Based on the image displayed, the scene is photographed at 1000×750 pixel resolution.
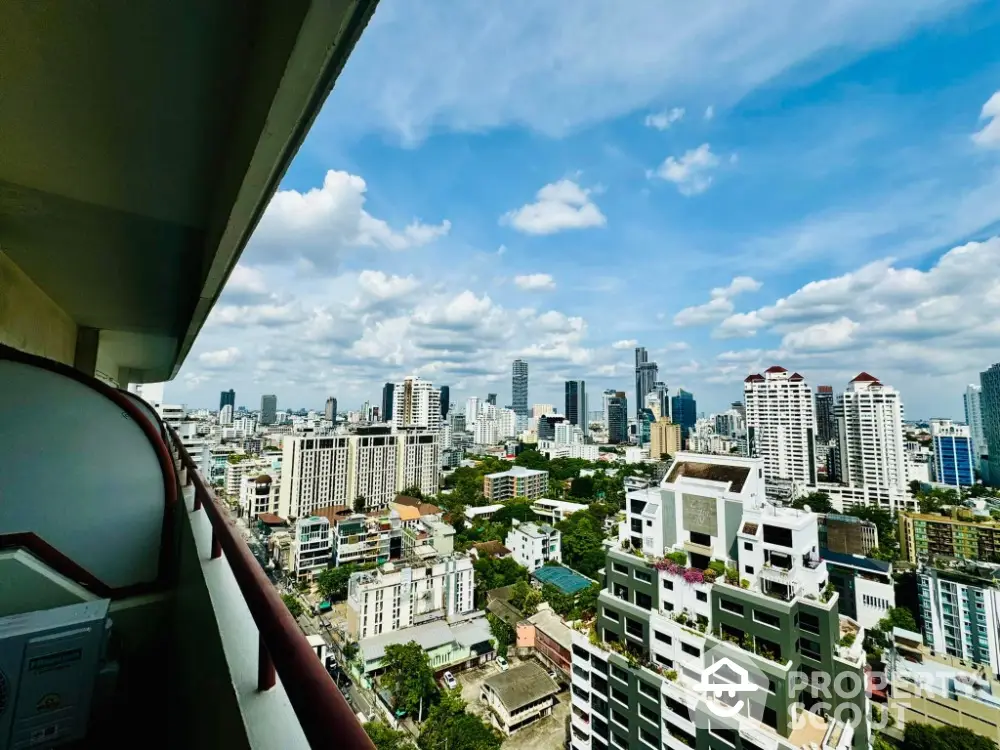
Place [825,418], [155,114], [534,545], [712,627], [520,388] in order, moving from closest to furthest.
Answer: [155,114], [712,627], [534,545], [825,418], [520,388]

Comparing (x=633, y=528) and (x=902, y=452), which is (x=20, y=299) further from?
(x=902, y=452)

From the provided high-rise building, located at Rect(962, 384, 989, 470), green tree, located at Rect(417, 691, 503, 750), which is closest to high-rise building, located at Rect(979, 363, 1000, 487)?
high-rise building, located at Rect(962, 384, 989, 470)

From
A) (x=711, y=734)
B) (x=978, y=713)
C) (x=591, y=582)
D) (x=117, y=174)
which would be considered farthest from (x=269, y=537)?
(x=978, y=713)

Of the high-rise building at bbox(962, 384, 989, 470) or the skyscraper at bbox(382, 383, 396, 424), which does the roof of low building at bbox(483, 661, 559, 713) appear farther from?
the skyscraper at bbox(382, 383, 396, 424)

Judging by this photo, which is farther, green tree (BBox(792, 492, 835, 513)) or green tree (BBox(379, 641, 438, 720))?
green tree (BBox(792, 492, 835, 513))

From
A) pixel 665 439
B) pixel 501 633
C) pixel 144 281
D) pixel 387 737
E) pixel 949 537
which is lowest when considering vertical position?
pixel 501 633

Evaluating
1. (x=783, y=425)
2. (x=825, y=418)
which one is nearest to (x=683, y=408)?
(x=825, y=418)

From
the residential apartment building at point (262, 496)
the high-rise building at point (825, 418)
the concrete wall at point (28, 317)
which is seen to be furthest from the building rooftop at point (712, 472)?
the high-rise building at point (825, 418)

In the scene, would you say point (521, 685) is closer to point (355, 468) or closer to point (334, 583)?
point (334, 583)
